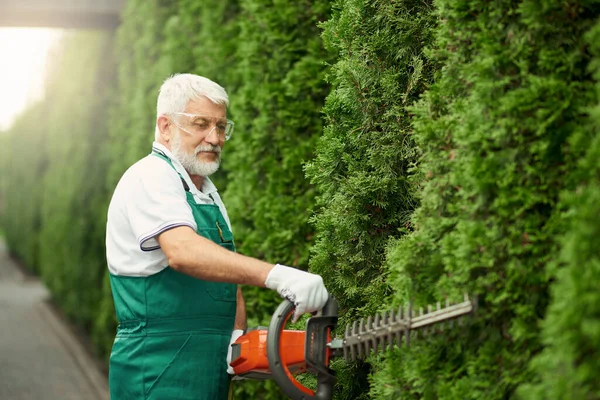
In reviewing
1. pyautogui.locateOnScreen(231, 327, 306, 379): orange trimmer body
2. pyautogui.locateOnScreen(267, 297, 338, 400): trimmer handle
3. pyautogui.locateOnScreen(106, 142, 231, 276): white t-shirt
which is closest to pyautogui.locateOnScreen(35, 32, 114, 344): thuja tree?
pyautogui.locateOnScreen(106, 142, 231, 276): white t-shirt

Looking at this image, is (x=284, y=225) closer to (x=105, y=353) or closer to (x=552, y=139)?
(x=552, y=139)

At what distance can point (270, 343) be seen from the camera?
104 inches

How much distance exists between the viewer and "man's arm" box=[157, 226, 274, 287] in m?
2.62

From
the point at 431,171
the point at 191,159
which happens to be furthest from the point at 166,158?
the point at 431,171

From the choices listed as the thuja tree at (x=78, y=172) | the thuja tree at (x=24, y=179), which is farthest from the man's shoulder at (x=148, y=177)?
the thuja tree at (x=24, y=179)

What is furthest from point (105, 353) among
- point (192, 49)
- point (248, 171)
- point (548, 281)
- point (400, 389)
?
point (548, 281)

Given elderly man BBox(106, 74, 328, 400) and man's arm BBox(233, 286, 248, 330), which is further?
man's arm BBox(233, 286, 248, 330)

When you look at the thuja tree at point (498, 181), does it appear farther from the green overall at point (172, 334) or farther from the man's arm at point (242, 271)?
the green overall at point (172, 334)

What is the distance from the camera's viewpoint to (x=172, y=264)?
269cm

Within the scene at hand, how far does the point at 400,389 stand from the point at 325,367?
0.29 metres

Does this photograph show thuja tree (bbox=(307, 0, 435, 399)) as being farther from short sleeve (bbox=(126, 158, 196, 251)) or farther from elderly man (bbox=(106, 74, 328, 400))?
short sleeve (bbox=(126, 158, 196, 251))

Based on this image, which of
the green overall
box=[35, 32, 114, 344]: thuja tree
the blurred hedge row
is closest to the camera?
the blurred hedge row

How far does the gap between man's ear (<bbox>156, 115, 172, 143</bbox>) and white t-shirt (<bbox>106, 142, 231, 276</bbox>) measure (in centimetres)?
7

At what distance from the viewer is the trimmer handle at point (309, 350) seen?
2627 mm
